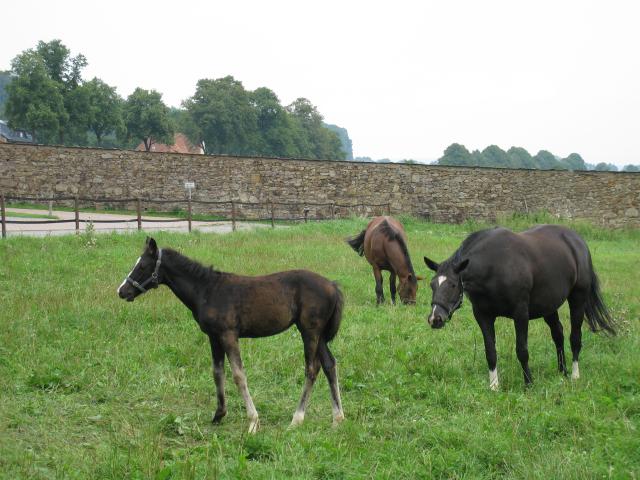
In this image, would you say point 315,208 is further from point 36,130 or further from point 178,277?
point 36,130

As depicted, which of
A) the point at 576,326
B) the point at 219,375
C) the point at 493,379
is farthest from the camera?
the point at 576,326

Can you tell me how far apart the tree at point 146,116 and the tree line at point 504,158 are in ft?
106

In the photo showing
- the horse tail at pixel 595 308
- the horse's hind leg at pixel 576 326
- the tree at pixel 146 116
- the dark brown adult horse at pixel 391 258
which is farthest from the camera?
the tree at pixel 146 116

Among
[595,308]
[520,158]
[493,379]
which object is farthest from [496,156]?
[493,379]

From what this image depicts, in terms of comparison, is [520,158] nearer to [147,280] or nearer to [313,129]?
[313,129]

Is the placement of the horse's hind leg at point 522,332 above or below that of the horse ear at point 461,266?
below

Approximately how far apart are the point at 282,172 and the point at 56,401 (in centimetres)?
2129

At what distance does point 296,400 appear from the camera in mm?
6211

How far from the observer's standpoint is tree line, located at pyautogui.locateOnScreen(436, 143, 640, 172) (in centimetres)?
9231

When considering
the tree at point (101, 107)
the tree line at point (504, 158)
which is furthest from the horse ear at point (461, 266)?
the tree line at point (504, 158)

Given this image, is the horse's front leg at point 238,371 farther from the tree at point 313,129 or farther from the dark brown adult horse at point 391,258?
the tree at point 313,129

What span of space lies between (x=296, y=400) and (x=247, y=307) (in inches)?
47.5

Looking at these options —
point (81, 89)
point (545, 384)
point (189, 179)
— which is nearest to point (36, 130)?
point (81, 89)

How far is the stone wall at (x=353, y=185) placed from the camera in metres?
25.8
